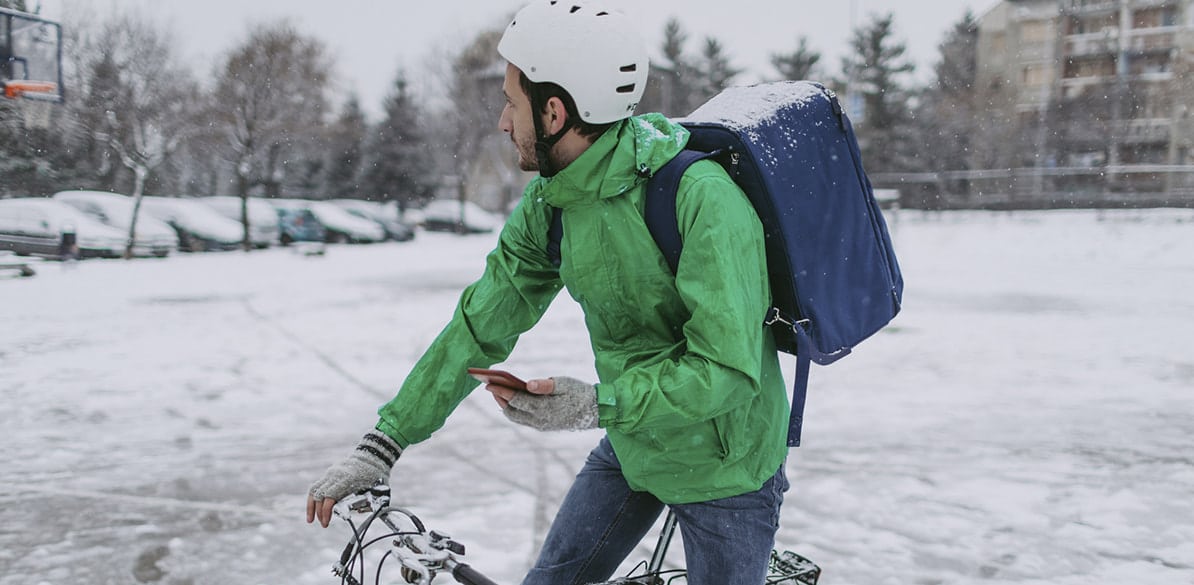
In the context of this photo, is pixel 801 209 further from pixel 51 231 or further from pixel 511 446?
pixel 51 231

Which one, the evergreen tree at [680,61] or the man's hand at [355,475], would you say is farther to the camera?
the evergreen tree at [680,61]

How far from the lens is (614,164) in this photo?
1.82 meters

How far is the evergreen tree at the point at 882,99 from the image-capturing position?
48.4 m

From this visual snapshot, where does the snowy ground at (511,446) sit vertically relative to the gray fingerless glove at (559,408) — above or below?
below

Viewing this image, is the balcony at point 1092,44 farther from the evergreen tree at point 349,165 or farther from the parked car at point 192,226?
the parked car at point 192,226

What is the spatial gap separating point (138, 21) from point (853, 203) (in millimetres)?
25553

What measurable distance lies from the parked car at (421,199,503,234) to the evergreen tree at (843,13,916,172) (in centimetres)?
1965

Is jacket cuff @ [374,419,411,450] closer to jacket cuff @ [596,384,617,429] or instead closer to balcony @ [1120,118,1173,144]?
jacket cuff @ [596,384,617,429]

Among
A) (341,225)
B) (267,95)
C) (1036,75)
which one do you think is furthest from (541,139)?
(1036,75)

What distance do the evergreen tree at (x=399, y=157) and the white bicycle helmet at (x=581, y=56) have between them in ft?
154

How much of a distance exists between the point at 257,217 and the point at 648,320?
2858cm

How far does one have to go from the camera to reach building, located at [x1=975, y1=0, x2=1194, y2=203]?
3166 centimetres

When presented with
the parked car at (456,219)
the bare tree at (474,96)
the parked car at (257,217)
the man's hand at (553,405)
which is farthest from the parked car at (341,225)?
the man's hand at (553,405)

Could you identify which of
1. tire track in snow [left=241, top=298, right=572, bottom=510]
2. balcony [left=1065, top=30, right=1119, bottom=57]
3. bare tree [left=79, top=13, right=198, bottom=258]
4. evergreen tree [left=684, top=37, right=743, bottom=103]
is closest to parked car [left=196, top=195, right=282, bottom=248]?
bare tree [left=79, top=13, right=198, bottom=258]
